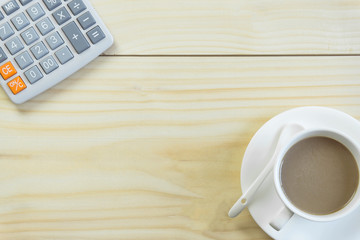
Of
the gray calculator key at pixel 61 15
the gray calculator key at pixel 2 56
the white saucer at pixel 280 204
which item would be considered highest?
the gray calculator key at pixel 61 15

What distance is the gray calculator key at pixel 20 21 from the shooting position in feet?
1.77

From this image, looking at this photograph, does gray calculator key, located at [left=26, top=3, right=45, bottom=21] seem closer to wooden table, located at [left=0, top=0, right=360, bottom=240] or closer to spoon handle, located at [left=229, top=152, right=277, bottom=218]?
wooden table, located at [left=0, top=0, right=360, bottom=240]

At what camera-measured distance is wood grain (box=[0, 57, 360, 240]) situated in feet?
Answer: 1.82

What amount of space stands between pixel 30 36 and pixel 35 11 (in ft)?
0.09

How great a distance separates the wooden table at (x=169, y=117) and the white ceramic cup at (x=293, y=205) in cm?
7

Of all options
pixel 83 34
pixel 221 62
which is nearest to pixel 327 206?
pixel 221 62

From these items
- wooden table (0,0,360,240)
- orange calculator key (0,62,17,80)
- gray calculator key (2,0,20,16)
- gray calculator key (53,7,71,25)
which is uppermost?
gray calculator key (2,0,20,16)

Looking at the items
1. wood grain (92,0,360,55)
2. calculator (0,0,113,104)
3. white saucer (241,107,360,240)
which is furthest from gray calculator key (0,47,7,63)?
white saucer (241,107,360,240)

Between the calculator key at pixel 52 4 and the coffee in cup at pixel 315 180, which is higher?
the calculator key at pixel 52 4

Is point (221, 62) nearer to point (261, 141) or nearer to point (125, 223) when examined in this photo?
point (261, 141)

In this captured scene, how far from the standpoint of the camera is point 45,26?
0.54m

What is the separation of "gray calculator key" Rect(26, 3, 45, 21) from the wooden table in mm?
66

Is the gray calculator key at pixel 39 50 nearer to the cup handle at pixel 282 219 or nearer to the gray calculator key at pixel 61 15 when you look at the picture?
the gray calculator key at pixel 61 15

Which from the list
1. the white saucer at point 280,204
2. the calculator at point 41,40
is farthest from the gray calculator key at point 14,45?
the white saucer at point 280,204
